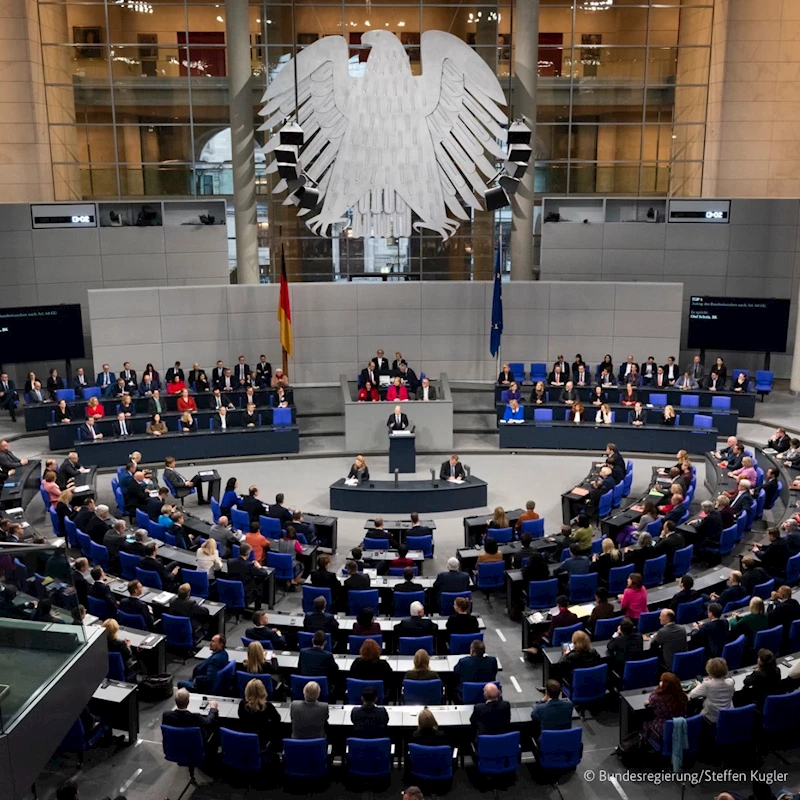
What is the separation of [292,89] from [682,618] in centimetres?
1721

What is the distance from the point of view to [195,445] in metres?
19.0

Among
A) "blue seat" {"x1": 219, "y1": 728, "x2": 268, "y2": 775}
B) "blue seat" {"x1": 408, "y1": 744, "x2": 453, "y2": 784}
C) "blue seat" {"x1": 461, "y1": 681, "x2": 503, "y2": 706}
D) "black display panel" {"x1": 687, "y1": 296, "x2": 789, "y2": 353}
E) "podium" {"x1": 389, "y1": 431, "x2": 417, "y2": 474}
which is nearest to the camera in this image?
"blue seat" {"x1": 408, "y1": 744, "x2": 453, "y2": 784}

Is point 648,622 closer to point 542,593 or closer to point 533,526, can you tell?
point 542,593

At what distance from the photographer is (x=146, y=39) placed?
994 inches

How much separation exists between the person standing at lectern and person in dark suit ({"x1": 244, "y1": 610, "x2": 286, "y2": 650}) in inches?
357

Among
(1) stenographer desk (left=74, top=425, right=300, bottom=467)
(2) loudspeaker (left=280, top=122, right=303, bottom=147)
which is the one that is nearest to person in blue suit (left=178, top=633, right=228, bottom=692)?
(1) stenographer desk (left=74, top=425, right=300, bottom=467)

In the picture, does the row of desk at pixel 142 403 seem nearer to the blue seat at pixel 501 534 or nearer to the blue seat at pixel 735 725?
the blue seat at pixel 501 534

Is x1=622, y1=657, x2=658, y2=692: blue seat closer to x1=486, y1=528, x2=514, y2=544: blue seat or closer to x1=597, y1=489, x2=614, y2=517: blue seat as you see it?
x1=486, y1=528, x2=514, y2=544: blue seat

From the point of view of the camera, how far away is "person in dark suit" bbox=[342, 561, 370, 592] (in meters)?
11.0

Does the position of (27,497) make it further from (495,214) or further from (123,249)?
(495,214)

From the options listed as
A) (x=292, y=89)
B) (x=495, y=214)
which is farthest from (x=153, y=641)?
(x=495, y=214)

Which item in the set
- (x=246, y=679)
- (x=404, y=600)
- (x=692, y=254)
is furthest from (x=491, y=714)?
(x=692, y=254)

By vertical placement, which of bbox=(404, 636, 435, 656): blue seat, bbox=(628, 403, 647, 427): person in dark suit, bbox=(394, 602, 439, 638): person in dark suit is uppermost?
bbox=(628, 403, 647, 427): person in dark suit

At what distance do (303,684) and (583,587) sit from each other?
14.2ft
